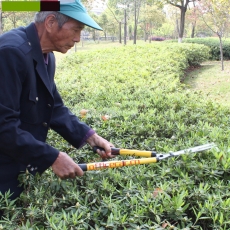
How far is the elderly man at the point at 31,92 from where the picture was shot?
63.7 inches

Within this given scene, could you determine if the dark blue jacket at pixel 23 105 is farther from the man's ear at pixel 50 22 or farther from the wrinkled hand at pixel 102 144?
the wrinkled hand at pixel 102 144

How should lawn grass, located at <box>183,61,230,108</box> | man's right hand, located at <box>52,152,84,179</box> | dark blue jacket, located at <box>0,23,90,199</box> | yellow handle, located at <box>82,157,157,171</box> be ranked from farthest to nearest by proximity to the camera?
lawn grass, located at <box>183,61,230,108</box>, yellow handle, located at <box>82,157,157,171</box>, man's right hand, located at <box>52,152,84,179</box>, dark blue jacket, located at <box>0,23,90,199</box>

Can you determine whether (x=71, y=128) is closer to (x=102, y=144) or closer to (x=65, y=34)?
(x=102, y=144)

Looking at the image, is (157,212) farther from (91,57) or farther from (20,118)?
(91,57)

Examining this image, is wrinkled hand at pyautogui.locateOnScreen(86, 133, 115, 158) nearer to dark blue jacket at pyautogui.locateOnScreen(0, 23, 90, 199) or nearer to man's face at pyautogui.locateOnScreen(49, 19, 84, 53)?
dark blue jacket at pyautogui.locateOnScreen(0, 23, 90, 199)

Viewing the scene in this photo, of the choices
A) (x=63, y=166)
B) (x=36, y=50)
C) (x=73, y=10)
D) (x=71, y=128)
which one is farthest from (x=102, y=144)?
(x=73, y=10)

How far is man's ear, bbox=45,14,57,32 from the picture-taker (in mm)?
1763

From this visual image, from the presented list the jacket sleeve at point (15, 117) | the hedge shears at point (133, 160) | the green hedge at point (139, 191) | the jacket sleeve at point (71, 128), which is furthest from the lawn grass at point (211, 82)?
the jacket sleeve at point (15, 117)

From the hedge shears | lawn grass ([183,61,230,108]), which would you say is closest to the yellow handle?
the hedge shears

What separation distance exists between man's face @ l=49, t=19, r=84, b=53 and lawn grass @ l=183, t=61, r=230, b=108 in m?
6.62

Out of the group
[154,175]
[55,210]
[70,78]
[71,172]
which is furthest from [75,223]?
[70,78]

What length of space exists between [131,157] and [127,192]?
20.0 inches

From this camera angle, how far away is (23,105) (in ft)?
5.90

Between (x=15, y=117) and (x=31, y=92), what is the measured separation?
183 mm
